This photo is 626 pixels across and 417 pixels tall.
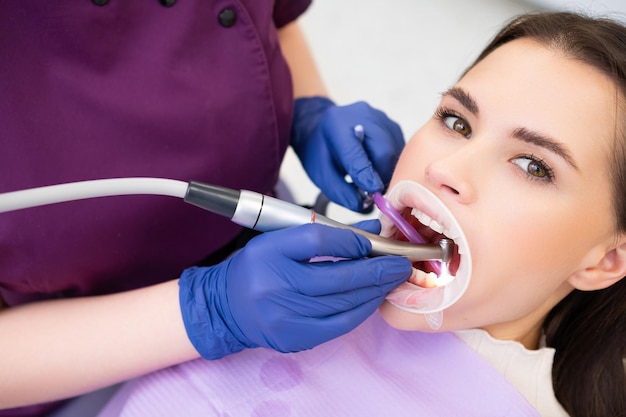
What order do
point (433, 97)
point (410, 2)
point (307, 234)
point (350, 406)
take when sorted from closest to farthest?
1. point (307, 234)
2. point (350, 406)
3. point (433, 97)
4. point (410, 2)

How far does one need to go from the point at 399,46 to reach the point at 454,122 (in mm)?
1147

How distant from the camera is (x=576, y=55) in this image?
879mm

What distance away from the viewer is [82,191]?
72 centimetres

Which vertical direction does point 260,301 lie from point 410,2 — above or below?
below

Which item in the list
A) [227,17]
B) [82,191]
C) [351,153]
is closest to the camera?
[82,191]

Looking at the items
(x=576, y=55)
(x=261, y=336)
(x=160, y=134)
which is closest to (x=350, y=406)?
(x=261, y=336)

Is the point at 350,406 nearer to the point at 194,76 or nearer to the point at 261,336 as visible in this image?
the point at 261,336

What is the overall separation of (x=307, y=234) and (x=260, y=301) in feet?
0.35

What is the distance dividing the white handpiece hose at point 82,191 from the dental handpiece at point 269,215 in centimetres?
3

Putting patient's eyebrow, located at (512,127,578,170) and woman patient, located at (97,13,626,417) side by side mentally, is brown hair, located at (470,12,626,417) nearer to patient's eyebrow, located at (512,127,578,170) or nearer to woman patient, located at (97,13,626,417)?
woman patient, located at (97,13,626,417)

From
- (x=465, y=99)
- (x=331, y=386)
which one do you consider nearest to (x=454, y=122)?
(x=465, y=99)

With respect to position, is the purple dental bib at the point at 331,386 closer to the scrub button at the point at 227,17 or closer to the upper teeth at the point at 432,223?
the upper teeth at the point at 432,223

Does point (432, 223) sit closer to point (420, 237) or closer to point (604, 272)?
point (420, 237)

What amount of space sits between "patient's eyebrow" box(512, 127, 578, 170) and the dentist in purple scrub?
239 mm
